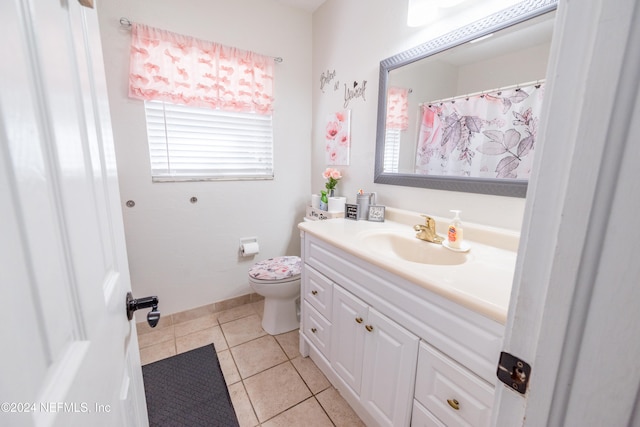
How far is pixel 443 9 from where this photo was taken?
1.26 metres

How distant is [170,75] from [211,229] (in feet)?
3.61

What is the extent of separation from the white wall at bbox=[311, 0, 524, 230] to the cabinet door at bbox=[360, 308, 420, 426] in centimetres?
69

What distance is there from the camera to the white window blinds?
175 cm

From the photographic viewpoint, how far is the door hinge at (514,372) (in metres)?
0.37

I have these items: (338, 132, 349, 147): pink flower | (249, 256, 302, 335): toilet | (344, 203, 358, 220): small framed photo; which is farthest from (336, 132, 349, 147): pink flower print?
(249, 256, 302, 335): toilet

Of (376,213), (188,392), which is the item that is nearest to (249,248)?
(188,392)

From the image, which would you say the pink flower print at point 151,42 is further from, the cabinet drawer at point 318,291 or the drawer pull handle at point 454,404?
the drawer pull handle at point 454,404

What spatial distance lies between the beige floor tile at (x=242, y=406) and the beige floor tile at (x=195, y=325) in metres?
0.65

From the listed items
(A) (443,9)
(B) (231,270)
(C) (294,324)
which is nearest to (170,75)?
(B) (231,270)

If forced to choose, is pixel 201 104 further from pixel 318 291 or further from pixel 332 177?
pixel 318 291

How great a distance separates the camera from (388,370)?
1013 millimetres

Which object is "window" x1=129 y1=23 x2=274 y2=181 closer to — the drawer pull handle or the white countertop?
the white countertop

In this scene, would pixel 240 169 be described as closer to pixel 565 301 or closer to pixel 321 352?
pixel 321 352

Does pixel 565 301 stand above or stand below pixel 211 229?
above
